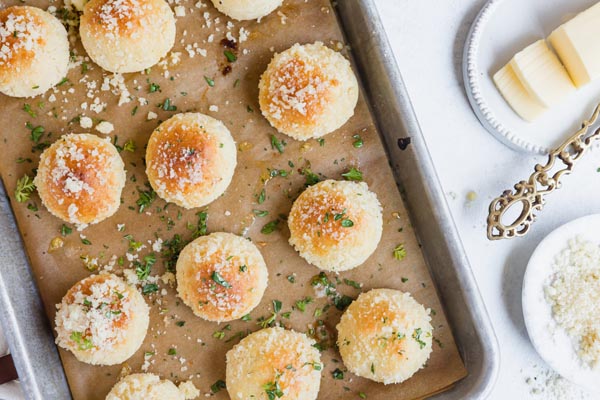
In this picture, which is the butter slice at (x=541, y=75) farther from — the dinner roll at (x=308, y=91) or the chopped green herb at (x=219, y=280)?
the chopped green herb at (x=219, y=280)

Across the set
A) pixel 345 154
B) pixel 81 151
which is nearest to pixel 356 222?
pixel 345 154

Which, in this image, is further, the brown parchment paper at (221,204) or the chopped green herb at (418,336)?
the brown parchment paper at (221,204)

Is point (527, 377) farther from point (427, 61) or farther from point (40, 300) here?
point (40, 300)

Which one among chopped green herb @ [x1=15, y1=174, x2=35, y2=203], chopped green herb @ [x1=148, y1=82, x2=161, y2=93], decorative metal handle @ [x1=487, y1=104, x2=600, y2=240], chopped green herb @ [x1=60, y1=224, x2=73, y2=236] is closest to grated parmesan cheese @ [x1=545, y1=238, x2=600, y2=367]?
decorative metal handle @ [x1=487, y1=104, x2=600, y2=240]

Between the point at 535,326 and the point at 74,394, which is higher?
the point at 535,326

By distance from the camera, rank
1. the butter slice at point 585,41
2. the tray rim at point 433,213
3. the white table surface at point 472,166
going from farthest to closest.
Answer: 1. the white table surface at point 472,166
2. the butter slice at point 585,41
3. the tray rim at point 433,213

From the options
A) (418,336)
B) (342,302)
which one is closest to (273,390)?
(342,302)

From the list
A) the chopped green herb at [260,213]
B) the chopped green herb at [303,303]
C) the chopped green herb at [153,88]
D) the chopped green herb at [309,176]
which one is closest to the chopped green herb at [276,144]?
the chopped green herb at [309,176]
